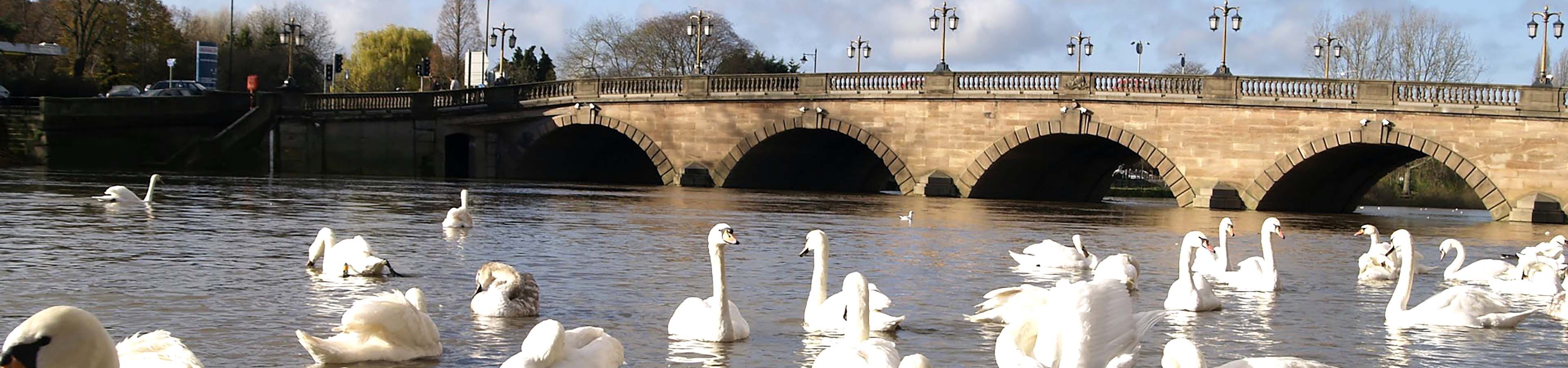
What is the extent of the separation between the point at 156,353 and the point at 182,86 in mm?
60182

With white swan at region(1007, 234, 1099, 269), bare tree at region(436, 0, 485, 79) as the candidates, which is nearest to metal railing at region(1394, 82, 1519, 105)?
white swan at region(1007, 234, 1099, 269)

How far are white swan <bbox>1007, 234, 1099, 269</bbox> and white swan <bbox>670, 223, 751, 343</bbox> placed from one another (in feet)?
21.7

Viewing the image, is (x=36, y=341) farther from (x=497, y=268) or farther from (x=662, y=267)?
(x=662, y=267)

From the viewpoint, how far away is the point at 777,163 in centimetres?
4825

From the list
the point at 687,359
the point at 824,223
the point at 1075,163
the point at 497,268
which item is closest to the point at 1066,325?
the point at 687,359

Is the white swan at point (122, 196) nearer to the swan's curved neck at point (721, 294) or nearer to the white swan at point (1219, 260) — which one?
the white swan at point (1219, 260)

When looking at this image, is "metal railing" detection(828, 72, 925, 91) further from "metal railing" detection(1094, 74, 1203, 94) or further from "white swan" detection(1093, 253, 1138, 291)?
"white swan" detection(1093, 253, 1138, 291)

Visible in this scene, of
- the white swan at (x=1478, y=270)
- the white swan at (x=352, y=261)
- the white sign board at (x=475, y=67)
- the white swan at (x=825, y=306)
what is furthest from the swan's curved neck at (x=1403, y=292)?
the white sign board at (x=475, y=67)

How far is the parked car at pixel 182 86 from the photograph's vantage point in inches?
2296

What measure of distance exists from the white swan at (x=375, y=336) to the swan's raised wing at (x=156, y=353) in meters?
1.75

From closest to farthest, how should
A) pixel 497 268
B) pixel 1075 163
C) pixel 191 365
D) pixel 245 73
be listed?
pixel 191 365 → pixel 497 268 → pixel 1075 163 → pixel 245 73

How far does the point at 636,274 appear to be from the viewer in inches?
553

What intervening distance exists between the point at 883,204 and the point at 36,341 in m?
31.4

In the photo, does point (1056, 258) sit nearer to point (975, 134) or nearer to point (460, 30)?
point (975, 134)
